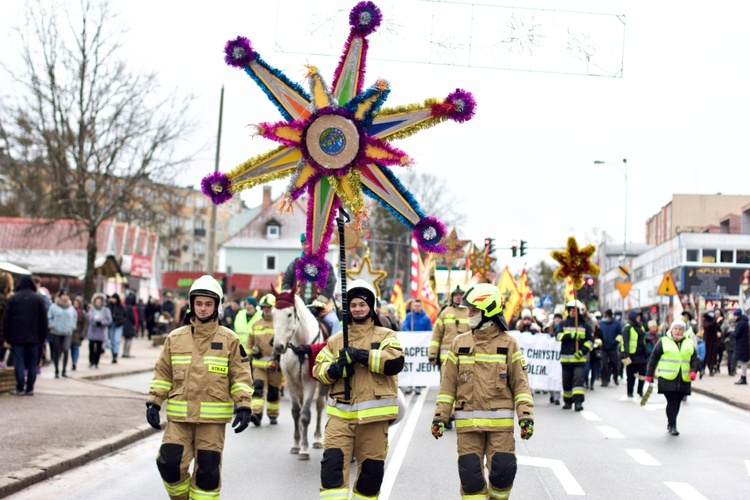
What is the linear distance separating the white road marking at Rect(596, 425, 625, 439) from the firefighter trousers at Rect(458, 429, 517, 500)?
23.1 ft

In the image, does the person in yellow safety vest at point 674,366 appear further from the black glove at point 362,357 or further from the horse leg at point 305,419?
the black glove at point 362,357

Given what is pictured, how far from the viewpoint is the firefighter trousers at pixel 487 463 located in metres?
7.50

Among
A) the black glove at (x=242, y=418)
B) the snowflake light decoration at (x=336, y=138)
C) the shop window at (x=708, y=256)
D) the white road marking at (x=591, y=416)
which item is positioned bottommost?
the white road marking at (x=591, y=416)

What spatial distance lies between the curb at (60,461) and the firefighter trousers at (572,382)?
25.4 feet

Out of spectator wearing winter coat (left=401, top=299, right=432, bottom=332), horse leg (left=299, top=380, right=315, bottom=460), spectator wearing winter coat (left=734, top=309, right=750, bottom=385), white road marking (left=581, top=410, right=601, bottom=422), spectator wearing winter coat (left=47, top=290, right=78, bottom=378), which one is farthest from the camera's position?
spectator wearing winter coat (left=734, top=309, right=750, bottom=385)

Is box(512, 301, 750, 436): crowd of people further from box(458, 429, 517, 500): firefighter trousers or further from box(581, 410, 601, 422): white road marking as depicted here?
box(458, 429, 517, 500): firefighter trousers

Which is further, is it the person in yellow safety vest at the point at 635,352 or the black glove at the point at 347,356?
the person in yellow safety vest at the point at 635,352

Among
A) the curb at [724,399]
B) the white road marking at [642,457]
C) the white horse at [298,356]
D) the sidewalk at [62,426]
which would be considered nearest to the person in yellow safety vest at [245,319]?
the sidewalk at [62,426]

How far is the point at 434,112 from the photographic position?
27.1 ft

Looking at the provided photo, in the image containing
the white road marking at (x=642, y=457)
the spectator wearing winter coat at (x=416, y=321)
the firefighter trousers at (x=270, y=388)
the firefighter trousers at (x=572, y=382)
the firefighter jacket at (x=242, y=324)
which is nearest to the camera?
the white road marking at (x=642, y=457)

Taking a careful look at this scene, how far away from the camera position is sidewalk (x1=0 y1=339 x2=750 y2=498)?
10336 mm

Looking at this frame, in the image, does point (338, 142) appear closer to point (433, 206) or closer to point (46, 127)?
point (46, 127)

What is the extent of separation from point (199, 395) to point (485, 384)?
6.83ft

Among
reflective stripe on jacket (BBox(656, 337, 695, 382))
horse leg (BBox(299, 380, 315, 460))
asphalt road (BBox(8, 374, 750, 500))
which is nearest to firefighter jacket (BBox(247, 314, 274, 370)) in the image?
asphalt road (BBox(8, 374, 750, 500))
